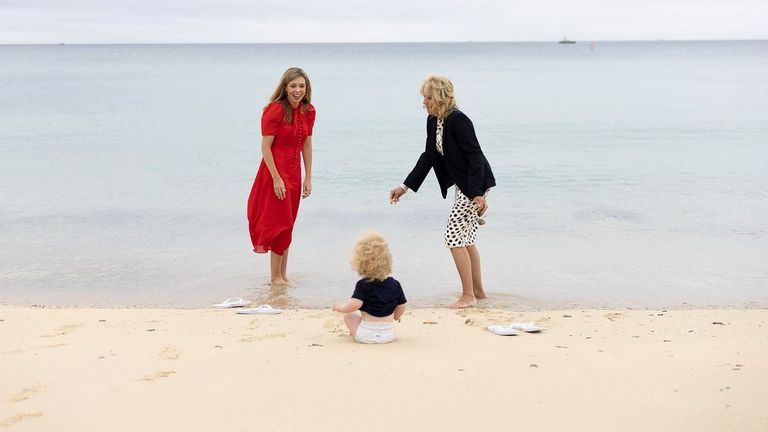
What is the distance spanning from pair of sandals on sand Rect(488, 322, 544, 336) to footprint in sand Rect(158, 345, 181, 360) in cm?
188

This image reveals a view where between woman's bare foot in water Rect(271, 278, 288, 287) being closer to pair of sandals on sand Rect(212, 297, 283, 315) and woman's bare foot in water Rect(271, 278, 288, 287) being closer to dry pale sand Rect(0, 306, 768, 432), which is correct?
pair of sandals on sand Rect(212, 297, 283, 315)

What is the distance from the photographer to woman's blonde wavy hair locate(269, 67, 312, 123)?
21.8 feet

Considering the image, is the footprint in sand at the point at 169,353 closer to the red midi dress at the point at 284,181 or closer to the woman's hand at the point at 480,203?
the red midi dress at the point at 284,181

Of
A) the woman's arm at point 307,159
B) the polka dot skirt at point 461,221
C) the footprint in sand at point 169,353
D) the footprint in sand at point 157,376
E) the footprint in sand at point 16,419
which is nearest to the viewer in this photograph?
the footprint in sand at point 16,419

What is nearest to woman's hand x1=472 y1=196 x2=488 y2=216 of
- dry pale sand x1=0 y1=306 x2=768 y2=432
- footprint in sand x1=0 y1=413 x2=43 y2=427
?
dry pale sand x1=0 y1=306 x2=768 y2=432

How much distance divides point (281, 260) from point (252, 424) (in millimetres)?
3697

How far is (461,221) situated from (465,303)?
623 mm

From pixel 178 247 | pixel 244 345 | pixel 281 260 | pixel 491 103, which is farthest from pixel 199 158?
pixel 491 103

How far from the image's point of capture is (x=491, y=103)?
96.9 ft

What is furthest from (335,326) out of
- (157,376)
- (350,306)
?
(157,376)

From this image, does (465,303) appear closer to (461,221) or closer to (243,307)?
(461,221)

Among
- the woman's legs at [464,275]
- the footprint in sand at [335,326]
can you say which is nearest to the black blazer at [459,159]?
the woman's legs at [464,275]

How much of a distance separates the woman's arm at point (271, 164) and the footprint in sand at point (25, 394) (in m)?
2.96

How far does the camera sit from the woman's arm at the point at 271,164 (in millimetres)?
6789
